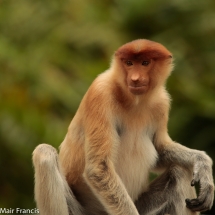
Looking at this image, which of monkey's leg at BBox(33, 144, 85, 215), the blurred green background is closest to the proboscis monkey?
monkey's leg at BBox(33, 144, 85, 215)

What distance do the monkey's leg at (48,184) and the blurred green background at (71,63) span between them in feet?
8.34

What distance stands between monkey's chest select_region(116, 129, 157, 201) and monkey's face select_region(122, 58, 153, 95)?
468 millimetres

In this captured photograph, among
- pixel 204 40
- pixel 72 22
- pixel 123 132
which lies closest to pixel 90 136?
pixel 123 132

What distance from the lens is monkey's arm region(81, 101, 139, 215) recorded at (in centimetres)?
457

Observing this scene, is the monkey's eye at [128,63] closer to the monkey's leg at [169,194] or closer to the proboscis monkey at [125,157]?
the proboscis monkey at [125,157]

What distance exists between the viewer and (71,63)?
915cm

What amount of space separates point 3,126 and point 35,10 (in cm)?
334

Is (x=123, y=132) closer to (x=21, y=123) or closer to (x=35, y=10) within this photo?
(x=21, y=123)

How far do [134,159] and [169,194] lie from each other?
45 cm

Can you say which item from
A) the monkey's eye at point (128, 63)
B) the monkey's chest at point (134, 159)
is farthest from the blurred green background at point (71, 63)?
the monkey's eye at point (128, 63)

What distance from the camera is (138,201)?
517 centimetres

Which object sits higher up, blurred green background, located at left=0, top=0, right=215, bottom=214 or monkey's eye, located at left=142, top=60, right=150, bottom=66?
blurred green background, located at left=0, top=0, right=215, bottom=214

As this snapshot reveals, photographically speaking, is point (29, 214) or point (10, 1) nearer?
point (29, 214)

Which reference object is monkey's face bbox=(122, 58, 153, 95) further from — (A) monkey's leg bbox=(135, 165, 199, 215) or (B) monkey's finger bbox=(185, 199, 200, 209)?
(B) monkey's finger bbox=(185, 199, 200, 209)
